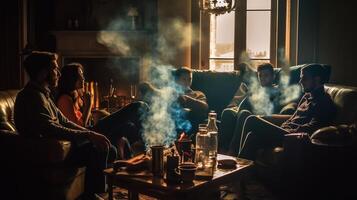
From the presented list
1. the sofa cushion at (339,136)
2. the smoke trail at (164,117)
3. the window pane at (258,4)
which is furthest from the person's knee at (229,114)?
the window pane at (258,4)

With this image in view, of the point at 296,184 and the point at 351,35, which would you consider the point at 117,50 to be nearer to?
the point at 351,35

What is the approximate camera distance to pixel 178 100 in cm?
440

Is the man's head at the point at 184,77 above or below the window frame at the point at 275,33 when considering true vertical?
below

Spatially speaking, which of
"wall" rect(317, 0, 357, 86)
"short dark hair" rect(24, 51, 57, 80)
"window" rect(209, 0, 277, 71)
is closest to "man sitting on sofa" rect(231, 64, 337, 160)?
"wall" rect(317, 0, 357, 86)

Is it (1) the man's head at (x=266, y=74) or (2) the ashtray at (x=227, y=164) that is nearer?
(2) the ashtray at (x=227, y=164)

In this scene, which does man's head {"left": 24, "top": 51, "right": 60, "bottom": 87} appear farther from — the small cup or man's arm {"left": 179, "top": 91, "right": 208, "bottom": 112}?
man's arm {"left": 179, "top": 91, "right": 208, "bottom": 112}

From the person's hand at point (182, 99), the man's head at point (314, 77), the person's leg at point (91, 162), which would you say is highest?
the man's head at point (314, 77)

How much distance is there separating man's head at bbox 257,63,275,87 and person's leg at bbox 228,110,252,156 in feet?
1.53

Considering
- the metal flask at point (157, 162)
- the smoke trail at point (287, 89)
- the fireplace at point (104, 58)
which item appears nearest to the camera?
the metal flask at point (157, 162)

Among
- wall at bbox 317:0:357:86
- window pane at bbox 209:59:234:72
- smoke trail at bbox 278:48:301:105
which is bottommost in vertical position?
smoke trail at bbox 278:48:301:105

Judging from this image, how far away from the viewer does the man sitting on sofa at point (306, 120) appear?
318 cm

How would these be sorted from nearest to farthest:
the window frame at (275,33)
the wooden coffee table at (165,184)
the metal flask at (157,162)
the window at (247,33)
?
the wooden coffee table at (165,184)
the metal flask at (157,162)
the window frame at (275,33)
the window at (247,33)

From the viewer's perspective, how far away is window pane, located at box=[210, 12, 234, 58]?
19.7 feet

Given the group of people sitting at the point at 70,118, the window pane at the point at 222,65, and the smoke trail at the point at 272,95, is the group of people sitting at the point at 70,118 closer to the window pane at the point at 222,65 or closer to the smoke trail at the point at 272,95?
the smoke trail at the point at 272,95
